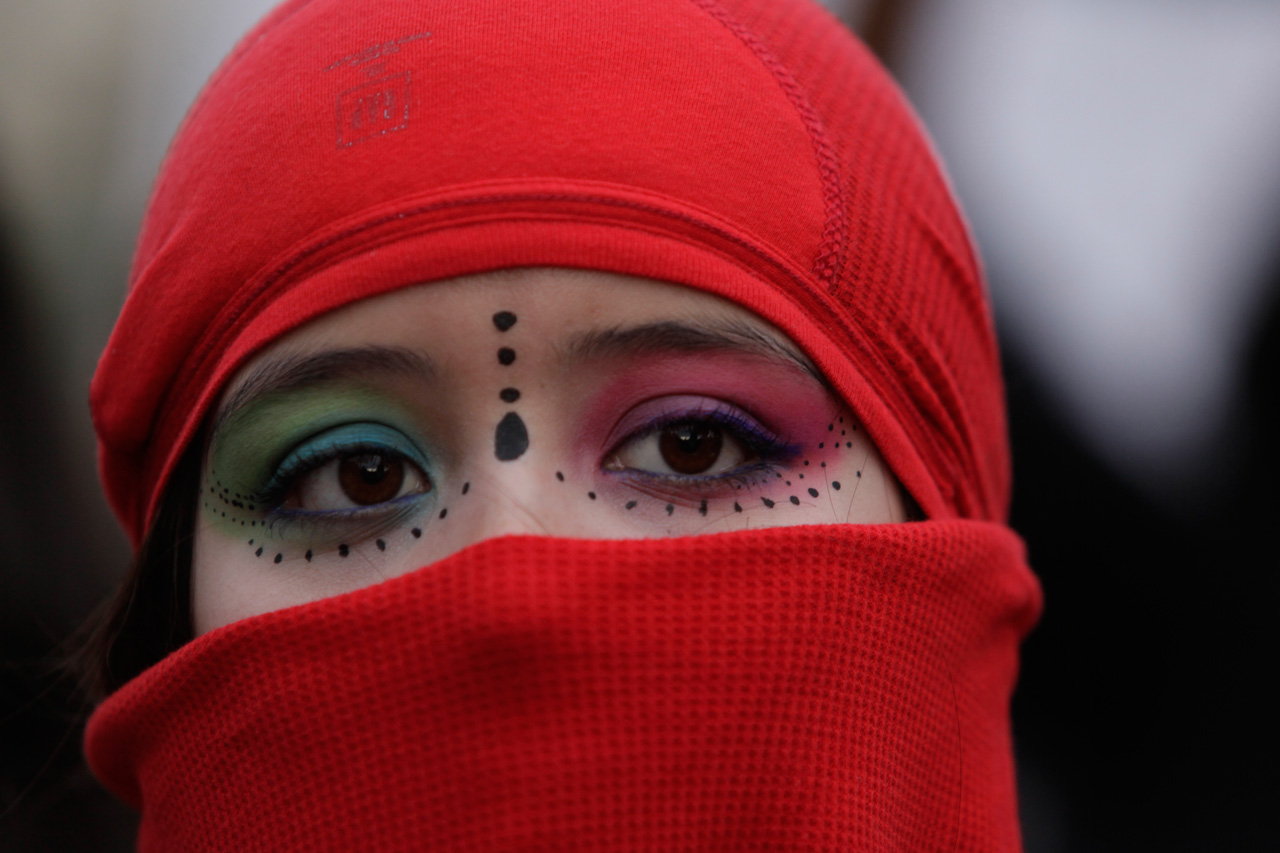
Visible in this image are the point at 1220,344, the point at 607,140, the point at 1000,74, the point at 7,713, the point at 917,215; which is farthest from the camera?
the point at 1000,74

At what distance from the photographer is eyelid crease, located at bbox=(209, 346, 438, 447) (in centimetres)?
107

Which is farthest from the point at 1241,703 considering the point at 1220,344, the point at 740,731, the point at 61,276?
the point at 61,276

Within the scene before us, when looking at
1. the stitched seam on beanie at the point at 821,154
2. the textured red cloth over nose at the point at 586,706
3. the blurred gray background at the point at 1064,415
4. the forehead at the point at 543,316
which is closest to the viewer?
the textured red cloth over nose at the point at 586,706

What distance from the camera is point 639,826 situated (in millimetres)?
950

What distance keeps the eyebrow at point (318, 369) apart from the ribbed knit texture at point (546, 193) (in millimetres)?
30

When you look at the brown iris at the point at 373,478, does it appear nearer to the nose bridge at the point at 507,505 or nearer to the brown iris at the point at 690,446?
the nose bridge at the point at 507,505

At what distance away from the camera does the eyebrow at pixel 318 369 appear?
1.07 meters

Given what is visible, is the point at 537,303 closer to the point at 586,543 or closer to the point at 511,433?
the point at 511,433

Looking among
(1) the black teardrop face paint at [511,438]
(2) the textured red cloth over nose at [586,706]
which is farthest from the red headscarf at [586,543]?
(1) the black teardrop face paint at [511,438]

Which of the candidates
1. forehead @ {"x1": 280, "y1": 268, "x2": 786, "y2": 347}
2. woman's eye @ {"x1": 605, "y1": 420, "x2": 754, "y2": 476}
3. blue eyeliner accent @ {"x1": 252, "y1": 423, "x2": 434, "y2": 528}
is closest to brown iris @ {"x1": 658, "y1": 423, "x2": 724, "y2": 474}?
woman's eye @ {"x1": 605, "y1": 420, "x2": 754, "y2": 476}

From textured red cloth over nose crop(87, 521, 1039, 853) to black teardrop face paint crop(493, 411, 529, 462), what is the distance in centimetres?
10

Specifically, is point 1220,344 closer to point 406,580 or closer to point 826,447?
point 826,447

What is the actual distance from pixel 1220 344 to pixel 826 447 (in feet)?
6.13

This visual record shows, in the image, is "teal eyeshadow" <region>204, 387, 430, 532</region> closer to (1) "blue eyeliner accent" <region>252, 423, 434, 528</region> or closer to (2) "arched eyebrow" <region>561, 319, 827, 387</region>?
(1) "blue eyeliner accent" <region>252, 423, 434, 528</region>
